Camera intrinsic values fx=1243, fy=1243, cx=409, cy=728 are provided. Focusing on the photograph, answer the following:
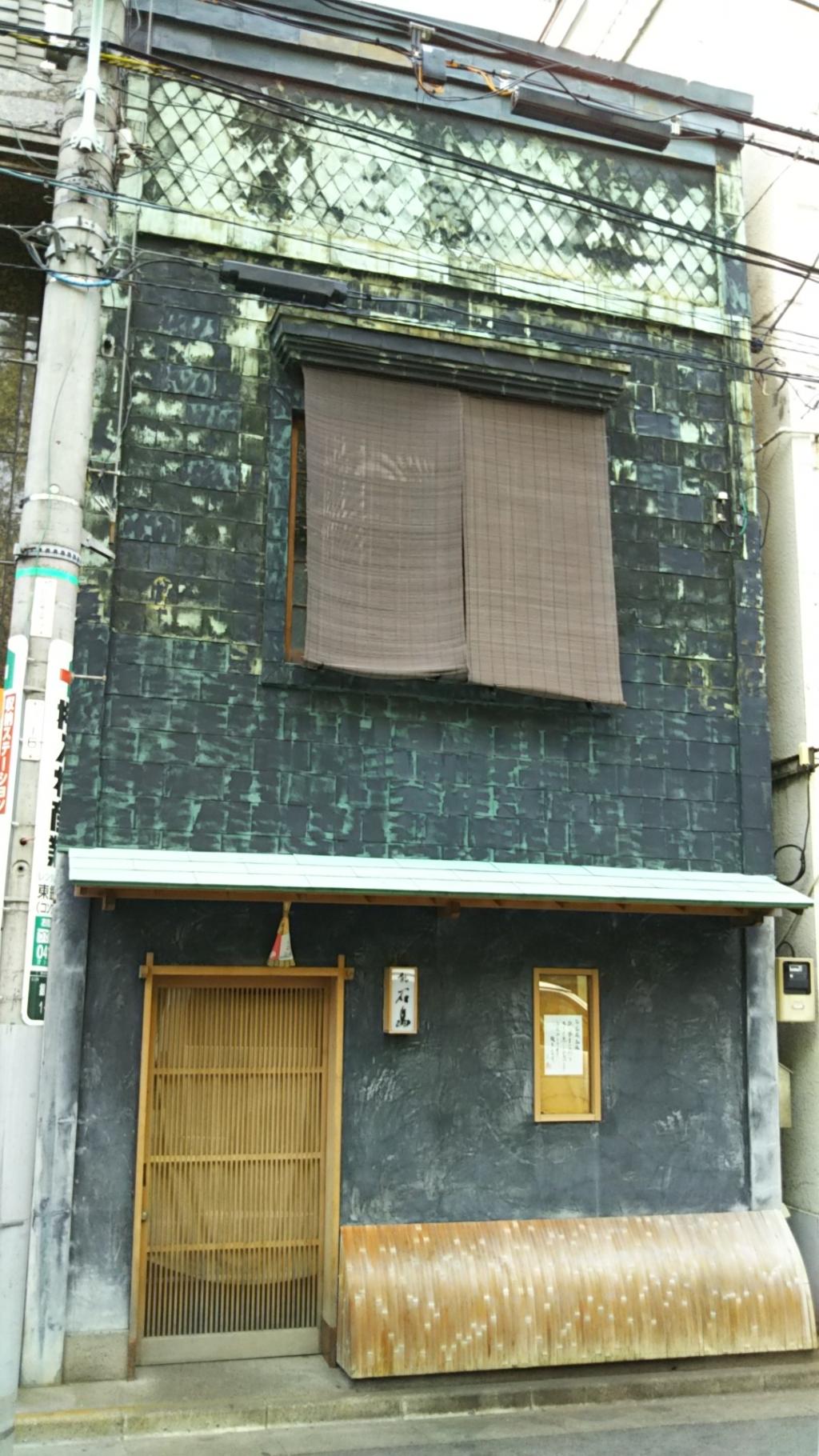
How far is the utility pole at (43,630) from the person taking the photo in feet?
18.8

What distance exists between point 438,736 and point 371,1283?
4.24 m

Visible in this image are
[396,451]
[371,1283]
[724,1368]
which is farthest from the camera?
[396,451]

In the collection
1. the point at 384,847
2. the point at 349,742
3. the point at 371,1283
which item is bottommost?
the point at 371,1283

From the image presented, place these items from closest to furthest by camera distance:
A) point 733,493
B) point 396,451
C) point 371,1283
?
point 371,1283 < point 396,451 < point 733,493

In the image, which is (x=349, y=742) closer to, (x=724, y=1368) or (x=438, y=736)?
(x=438, y=736)

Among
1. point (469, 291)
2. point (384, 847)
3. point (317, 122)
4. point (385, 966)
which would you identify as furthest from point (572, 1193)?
point (317, 122)

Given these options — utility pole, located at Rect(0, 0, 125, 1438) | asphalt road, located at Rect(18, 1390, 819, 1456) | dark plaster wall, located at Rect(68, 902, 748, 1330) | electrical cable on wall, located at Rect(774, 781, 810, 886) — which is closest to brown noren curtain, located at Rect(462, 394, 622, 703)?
dark plaster wall, located at Rect(68, 902, 748, 1330)

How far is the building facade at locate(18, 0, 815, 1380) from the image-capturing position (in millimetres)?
9383

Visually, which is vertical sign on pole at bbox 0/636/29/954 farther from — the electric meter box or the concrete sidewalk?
the electric meter box

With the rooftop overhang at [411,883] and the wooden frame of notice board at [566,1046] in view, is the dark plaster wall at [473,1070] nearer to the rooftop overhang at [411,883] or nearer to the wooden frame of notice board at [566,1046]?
the wooden frame of notice board at [566,1046]

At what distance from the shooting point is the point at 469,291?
11156 millimetres

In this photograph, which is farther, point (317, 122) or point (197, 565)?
point (317, 122)

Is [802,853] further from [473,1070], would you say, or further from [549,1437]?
[549,1437]

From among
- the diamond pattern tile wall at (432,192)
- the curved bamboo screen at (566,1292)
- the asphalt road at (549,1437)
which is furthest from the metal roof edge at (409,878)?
the diamond pattern tile wall at (432,192)
